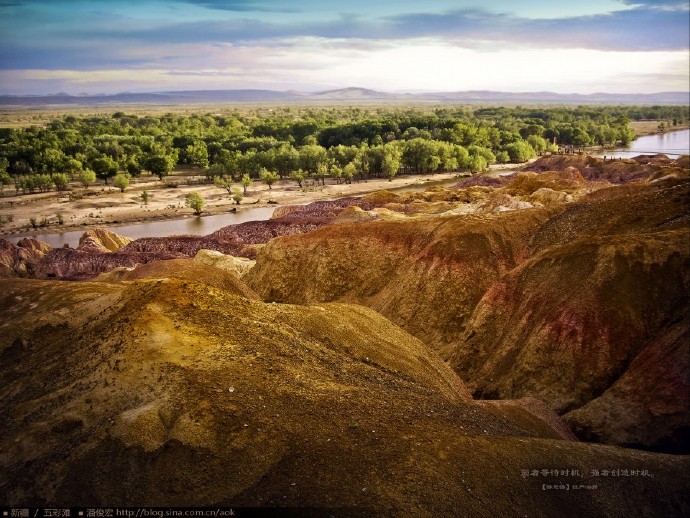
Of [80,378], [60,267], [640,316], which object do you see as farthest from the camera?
[60,267]

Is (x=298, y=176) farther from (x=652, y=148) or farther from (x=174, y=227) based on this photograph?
(x=652, y=148)

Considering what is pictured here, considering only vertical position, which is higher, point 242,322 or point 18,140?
point 18,140

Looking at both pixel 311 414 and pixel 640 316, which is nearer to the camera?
pixel 311 414

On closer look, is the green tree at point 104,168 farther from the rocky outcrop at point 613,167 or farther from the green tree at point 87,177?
the rocky outcrop at point 613,167

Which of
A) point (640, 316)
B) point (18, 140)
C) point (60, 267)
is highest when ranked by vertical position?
point (18, 140)

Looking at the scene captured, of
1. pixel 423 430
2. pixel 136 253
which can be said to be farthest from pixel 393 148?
pixel 423 430

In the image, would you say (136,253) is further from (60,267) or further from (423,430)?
(423,430)

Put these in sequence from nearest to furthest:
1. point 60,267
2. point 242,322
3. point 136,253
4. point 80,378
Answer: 1. point 80,378
2. point 242,322
3. point 60,267
4. point 136,253

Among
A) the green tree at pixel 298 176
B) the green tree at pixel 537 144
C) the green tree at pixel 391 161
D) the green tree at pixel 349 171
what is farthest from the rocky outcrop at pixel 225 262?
the green tree at pixel 537 144
